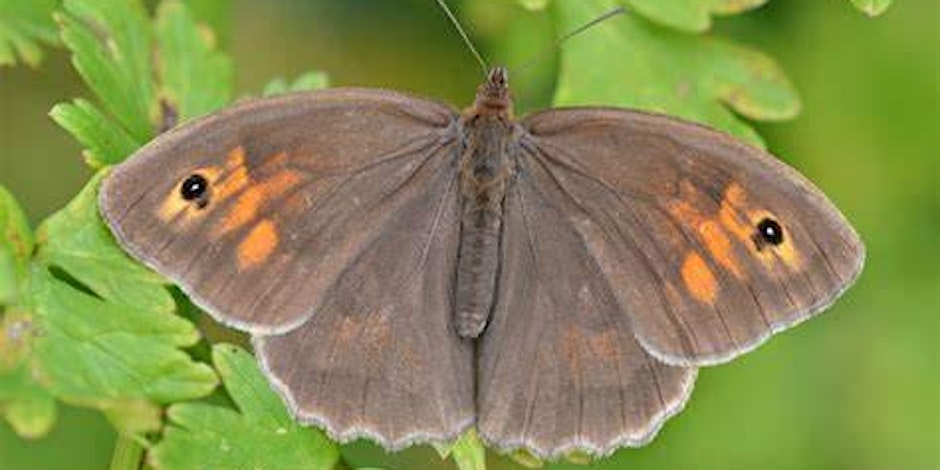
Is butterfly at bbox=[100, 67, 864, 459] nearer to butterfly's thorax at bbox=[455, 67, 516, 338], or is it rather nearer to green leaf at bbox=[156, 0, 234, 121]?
butterfly's thorax at bbox=[455, 67, 516, 338]

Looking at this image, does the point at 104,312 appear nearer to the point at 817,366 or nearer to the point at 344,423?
the point at 344,423

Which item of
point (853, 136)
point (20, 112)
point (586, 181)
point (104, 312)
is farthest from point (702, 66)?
point (20, 112)

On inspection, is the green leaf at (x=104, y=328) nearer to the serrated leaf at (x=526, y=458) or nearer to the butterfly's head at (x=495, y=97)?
the serrated leaf at (x=526, y=458)

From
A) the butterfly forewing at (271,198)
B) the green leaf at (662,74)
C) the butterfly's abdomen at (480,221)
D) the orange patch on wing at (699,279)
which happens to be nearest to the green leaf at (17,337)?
the butterfly forewing at (271,198)

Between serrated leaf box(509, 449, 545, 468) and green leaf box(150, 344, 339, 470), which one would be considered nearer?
green leaf box(150, 344, 339, 470)

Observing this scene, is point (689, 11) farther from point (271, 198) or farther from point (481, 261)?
point (271, 198)

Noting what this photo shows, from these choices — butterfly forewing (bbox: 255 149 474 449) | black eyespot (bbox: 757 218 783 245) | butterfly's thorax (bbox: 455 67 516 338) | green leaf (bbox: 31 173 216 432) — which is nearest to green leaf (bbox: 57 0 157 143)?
green leaf (bbox: 31 173 216 432)
